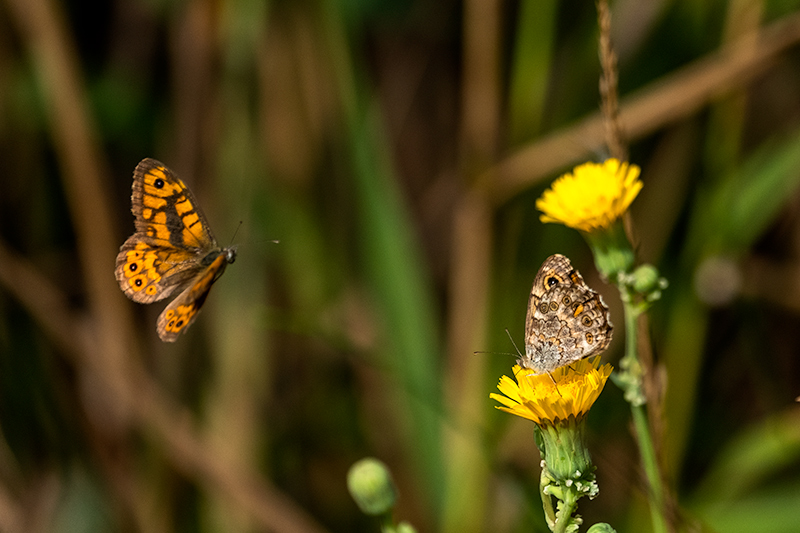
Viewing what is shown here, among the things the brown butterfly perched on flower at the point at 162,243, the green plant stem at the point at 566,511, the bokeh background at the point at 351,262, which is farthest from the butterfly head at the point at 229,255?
the green plant stem at the point at 566,511

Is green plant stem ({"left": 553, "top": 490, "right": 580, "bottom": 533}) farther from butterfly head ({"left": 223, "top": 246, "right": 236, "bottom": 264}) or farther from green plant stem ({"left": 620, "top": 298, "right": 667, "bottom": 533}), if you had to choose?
butterfly head ({"left": 223, "top": 246, "right": 236, "bottom": 264})

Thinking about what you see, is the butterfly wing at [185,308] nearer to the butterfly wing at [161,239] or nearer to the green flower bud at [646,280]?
the butterfly wing at [161,239]

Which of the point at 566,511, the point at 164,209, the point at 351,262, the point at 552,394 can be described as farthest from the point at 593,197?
the point at 351,262

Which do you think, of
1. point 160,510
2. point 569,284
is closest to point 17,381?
point 160,510

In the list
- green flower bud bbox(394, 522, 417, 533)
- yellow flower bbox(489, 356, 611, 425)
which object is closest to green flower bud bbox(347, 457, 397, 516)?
green flower bud bbox(394, 522, 417, 533)

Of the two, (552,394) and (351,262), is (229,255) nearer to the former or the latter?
(552,394)

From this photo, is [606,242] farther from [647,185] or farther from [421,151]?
[421,151]
